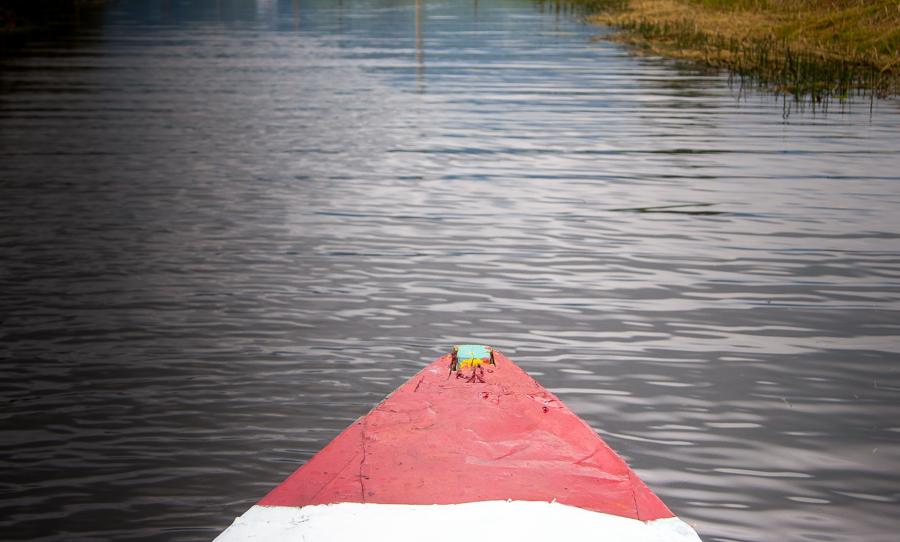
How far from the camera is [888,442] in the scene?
6324 millimetres

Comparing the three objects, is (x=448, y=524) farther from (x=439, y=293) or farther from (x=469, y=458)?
(x=439, y=293)

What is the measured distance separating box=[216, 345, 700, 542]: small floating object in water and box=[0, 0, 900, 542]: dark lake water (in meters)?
0.86

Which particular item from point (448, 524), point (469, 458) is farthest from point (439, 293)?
point (448, 524)

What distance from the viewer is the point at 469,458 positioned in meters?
4.69

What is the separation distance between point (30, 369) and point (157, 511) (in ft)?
8.47

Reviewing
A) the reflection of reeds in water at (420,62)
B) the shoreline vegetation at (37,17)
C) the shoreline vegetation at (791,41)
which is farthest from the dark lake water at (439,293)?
the shoreline vegetation at (37,17)

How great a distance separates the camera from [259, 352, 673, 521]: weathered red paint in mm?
4398

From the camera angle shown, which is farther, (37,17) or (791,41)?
(37,17)

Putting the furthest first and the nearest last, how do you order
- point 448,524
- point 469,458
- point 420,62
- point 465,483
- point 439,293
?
point 420,62
point 439,293
point 469,458
point 465,483
point 448,524

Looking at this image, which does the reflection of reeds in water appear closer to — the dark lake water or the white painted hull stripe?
Answer: the dark lake water

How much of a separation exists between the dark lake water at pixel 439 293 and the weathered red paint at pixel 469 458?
0.84 m

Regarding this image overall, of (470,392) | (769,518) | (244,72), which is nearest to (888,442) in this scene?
(769,518)

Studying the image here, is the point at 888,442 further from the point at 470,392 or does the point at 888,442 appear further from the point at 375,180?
the point at 375,180

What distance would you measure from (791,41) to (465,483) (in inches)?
1128
